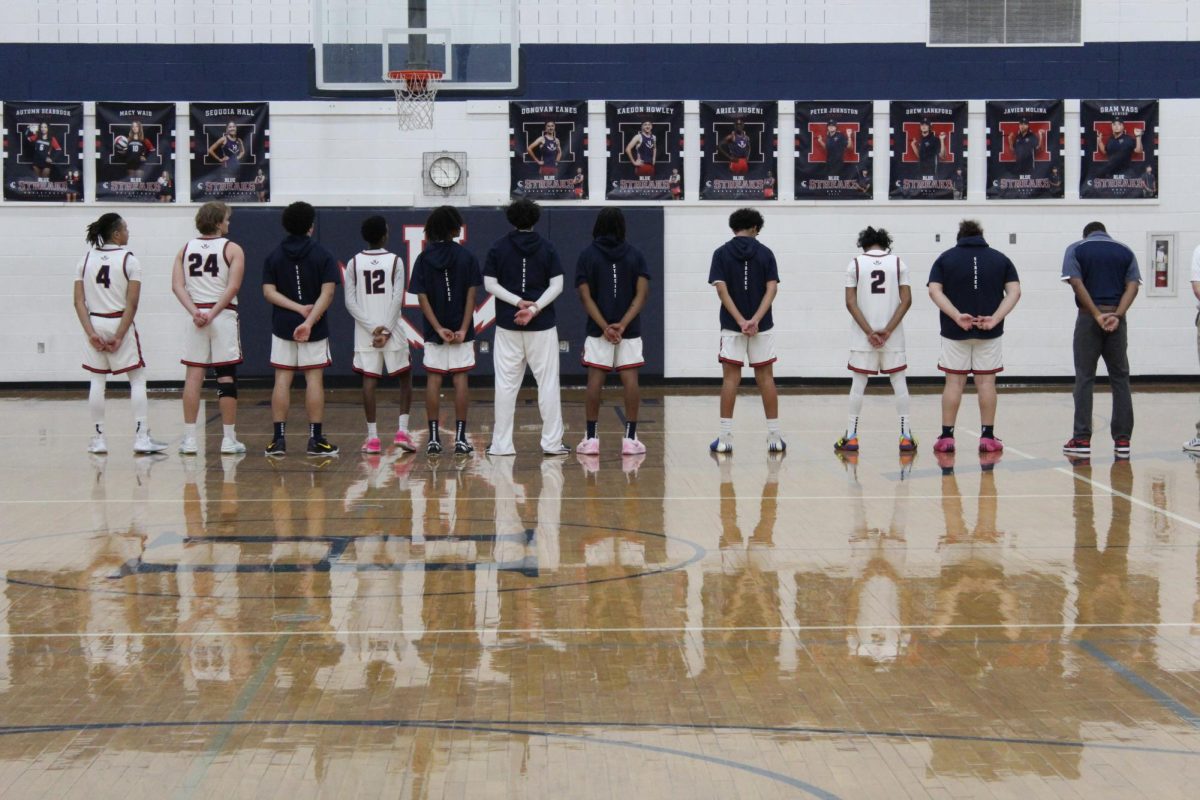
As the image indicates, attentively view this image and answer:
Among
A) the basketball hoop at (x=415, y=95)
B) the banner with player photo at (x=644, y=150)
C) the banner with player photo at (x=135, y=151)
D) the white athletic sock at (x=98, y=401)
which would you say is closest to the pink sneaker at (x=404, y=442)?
the white athletic sock at (x=98, y=401)

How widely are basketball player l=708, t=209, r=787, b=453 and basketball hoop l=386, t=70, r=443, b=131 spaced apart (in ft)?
18.4

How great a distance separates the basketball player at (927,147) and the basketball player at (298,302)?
28.4 ft

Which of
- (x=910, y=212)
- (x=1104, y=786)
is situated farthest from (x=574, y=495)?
(x=910, y=212)

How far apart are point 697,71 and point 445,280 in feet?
24.4

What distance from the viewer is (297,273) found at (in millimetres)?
11250

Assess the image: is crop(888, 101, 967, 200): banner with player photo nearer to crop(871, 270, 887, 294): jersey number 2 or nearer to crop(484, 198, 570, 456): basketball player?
crop(871, 270, 887, 294): jersey number 2

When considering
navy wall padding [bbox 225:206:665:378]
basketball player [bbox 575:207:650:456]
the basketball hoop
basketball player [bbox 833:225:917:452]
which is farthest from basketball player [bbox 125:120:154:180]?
basketball player [bbox 833:225:917:452]

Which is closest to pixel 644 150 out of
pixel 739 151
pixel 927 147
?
pixel 739 151

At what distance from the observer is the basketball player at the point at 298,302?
36.8 ft

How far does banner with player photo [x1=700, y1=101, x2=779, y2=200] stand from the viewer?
17641mm

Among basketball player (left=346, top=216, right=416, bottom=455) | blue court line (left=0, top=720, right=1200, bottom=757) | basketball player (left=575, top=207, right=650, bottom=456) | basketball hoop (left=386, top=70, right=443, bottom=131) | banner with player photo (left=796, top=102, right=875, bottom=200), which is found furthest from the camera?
banner with player photo (left=796, top=102, right=875, bottom=200)

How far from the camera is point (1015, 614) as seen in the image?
6250mm

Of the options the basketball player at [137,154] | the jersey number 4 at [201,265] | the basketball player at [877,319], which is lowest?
the basketball player at [877,319]

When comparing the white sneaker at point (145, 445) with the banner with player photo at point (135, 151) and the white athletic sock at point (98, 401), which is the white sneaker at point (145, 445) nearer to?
the white athletic sock at point (98, 401)
